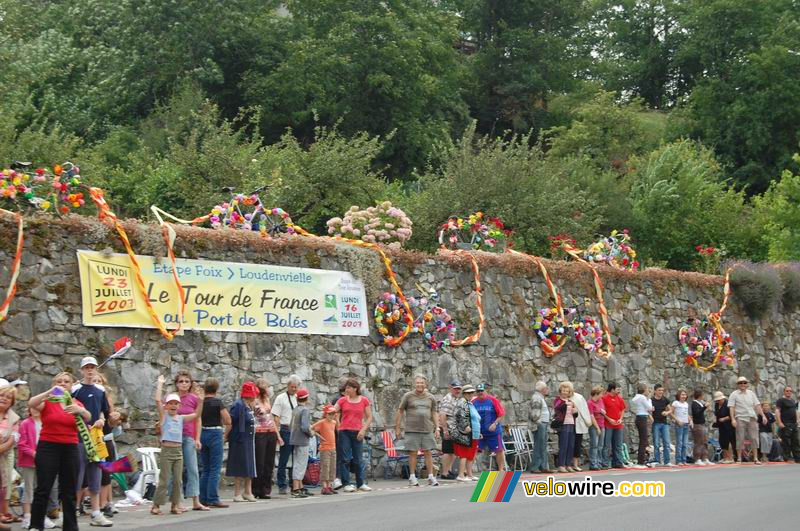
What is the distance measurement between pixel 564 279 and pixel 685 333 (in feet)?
14.0

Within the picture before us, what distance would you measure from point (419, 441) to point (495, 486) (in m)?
1.47

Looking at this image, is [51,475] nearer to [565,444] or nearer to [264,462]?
[264,462]

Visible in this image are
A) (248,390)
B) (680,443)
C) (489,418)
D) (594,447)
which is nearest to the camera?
(248,390)

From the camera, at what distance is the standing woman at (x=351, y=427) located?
53.6ft

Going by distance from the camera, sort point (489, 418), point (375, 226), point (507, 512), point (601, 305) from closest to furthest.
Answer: point (507, 512) < point (489, 418) < point (375, 226) < point (601, 305)

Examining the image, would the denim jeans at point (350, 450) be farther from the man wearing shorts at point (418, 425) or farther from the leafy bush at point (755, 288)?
the leafy bush at point (755, 288)

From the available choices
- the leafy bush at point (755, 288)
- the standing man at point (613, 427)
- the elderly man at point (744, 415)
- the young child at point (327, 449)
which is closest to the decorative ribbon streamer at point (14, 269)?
the young child at point (327, 449)

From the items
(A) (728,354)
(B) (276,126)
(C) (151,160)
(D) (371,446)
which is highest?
(B) (276,126)

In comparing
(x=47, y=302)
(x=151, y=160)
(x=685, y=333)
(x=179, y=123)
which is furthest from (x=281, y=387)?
(x=179, y=123)

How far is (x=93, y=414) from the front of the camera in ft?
40.7

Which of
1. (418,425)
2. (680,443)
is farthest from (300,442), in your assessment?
(680,443)

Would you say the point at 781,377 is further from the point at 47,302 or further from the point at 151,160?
the point at 47,302

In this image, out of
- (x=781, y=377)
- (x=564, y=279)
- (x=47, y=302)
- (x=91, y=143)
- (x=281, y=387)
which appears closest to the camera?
(x=47, y=302)

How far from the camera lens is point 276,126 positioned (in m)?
42.0
